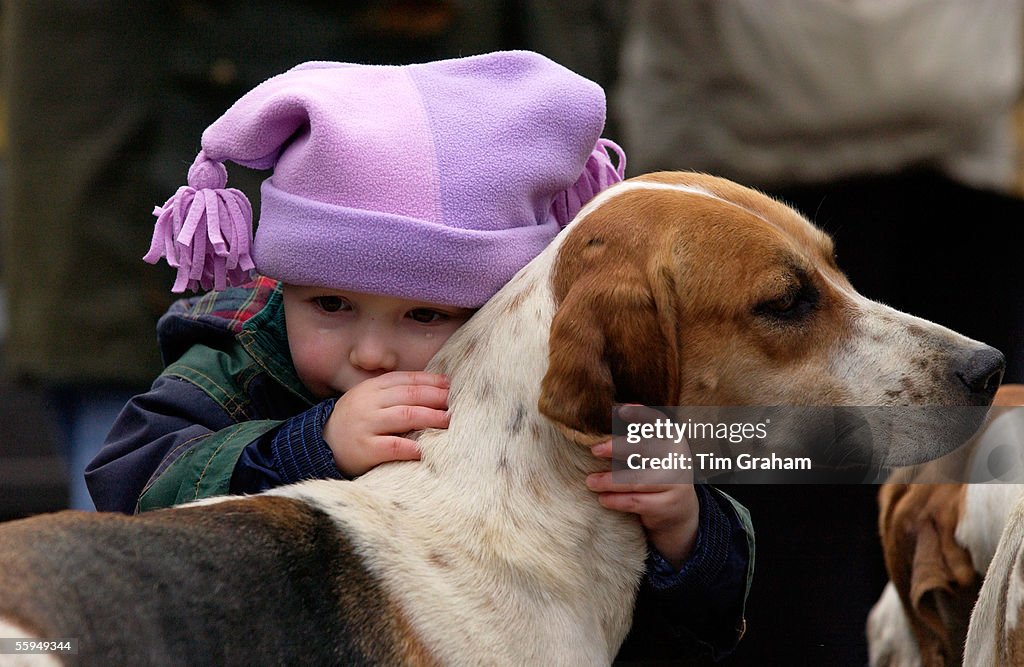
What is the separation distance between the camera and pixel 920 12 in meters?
3.76

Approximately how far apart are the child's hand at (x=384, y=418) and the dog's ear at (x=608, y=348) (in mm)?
248

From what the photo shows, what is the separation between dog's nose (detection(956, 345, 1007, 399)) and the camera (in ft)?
7.01

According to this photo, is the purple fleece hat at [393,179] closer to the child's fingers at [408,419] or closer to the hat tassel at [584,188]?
the hat tassel at [584,188]

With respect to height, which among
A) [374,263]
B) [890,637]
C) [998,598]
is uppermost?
[374,263]

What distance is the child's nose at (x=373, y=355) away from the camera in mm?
2352

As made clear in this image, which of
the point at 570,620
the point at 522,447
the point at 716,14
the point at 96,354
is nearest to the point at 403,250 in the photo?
the point at 522,447

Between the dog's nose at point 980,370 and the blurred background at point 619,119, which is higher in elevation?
the dog's nose at point 980,370

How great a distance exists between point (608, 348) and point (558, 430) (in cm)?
18

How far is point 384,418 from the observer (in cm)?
219

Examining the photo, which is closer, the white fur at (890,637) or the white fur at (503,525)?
the white fur at (503,525)

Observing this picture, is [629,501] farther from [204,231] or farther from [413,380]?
[204,231]

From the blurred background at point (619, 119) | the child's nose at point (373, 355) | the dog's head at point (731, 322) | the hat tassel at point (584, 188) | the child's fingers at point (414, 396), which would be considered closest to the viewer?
the dog's head at point (731, 322)

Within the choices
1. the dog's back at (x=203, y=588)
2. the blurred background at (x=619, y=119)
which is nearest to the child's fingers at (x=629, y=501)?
the dog's back at (x=203, y=588)

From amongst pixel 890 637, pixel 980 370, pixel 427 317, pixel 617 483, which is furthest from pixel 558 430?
pixel 890 637
